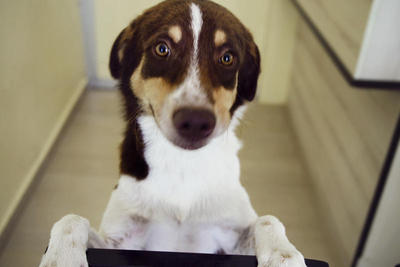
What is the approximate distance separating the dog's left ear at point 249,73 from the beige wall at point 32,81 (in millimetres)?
1103

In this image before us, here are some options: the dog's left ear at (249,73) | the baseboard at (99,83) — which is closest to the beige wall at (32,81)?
the baseboard at (99,83)

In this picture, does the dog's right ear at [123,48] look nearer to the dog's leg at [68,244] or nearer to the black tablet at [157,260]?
the dog's leg at [68,244]

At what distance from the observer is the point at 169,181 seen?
1.20m

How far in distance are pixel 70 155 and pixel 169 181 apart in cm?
115

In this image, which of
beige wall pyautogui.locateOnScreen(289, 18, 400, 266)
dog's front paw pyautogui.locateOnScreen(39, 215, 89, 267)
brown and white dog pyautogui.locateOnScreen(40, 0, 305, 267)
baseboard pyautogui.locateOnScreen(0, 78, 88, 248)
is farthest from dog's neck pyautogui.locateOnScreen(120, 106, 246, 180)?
baseboard pyautogui.locateOnScreen(0, 78, 88, 248)

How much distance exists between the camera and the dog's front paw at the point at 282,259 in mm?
874

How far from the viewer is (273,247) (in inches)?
37.2

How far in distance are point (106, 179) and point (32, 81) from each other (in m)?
0.68

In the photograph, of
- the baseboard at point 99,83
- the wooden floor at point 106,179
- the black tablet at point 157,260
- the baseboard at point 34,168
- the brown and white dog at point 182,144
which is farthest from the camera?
the baseboard at point 99,83

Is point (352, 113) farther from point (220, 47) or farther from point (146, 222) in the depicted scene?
point (146, 222)

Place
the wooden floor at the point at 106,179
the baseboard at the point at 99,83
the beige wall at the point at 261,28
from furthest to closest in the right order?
the baseboard at the point at 99,83
the wooden floor at the point at 106,179
the beige wall at the point at 261,28

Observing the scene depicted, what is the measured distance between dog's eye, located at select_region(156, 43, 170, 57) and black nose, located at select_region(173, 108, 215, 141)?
23 centimetres

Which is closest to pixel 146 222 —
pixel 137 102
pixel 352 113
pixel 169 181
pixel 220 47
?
pixel 169 181

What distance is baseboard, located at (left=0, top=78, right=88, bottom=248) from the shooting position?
1.75m
